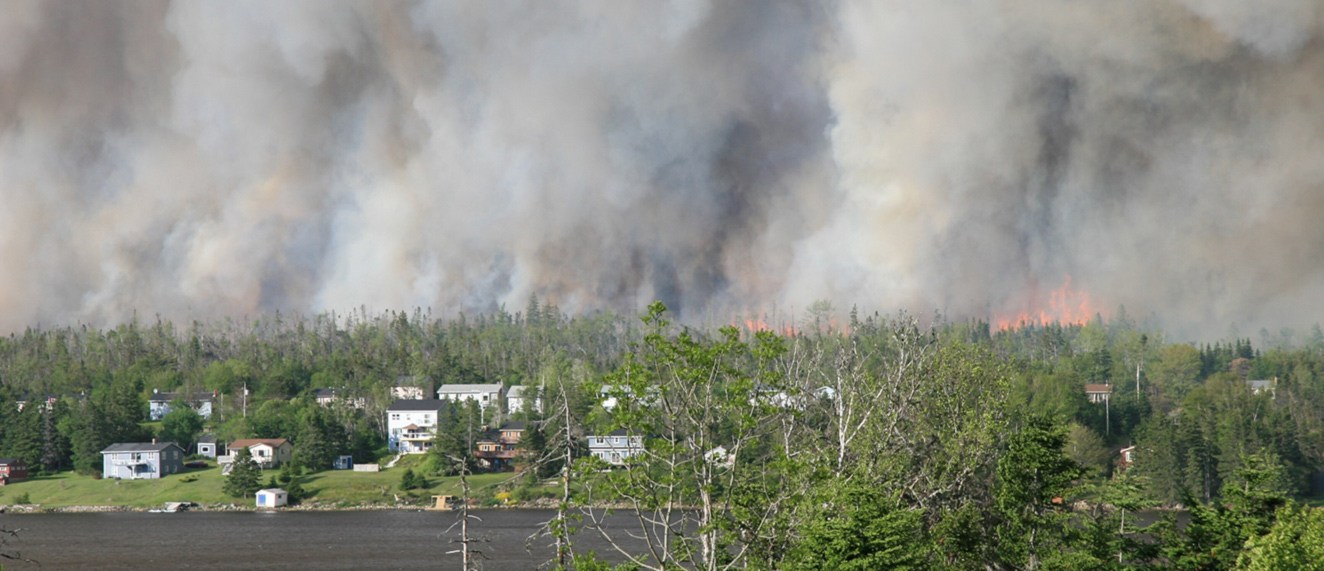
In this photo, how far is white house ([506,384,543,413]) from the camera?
145 meters

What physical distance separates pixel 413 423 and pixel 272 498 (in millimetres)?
32307

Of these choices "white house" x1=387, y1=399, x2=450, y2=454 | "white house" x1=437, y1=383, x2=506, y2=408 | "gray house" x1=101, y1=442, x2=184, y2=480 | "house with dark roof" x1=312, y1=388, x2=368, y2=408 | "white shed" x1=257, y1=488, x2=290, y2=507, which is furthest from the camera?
"white house" x1=437, y1=383, x2=506, y2=408

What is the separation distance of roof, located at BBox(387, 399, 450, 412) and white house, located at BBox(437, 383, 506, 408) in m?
10.3

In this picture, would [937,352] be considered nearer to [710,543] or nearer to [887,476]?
[887,476]

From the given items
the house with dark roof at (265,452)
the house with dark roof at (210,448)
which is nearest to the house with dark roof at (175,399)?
the house with dark roof at (210,448)

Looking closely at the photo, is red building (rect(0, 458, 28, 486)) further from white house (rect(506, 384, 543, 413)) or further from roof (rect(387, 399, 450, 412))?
white house (rect(506, 384, 543, 413))

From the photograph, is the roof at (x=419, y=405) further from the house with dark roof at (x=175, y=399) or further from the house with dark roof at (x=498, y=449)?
the house with dark roof at (x=175, y=399)

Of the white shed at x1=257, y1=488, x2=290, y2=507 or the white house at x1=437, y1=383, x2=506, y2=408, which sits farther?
the white house at x1=437, y1=383, x2=506, y2=408

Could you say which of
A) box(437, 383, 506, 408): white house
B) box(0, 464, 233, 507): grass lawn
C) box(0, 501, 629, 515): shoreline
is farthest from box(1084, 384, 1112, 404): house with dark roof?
box(0, 464, 233, 507): grass lawn

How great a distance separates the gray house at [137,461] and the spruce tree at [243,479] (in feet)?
→ 54.1

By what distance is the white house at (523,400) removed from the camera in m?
145

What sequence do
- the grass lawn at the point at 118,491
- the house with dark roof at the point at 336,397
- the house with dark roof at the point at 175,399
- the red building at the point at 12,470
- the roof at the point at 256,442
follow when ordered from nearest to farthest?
the grass lawn at the point at 118,491
the red building at the point at 12,470
the roof at the point at 256,442
the house with dark roof at the point at 336,397
the house with dark roof at the point at 175,399

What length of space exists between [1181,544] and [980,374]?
978 centimetres

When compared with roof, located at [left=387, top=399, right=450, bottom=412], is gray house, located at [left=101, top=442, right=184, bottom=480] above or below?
below
